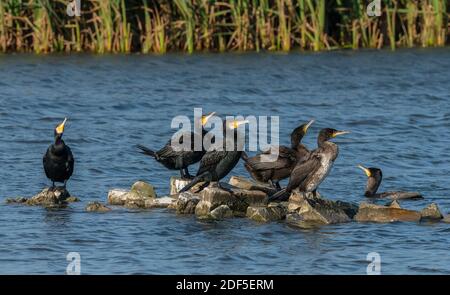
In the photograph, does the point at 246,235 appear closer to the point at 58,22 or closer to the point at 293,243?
the point at 293,243

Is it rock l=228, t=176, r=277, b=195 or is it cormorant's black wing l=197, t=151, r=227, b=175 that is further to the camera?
rock l=228, t=176, r=277, b=195

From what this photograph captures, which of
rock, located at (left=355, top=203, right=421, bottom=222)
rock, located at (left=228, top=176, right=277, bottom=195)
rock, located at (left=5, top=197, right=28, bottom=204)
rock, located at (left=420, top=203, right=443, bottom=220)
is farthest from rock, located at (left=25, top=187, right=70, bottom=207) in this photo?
rock, located at (left=420, top=203, right=443, bottom=220)

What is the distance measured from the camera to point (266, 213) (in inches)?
555

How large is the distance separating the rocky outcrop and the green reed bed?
12.7m

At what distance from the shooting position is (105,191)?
1636 centimetres

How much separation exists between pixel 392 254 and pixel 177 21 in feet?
50.4

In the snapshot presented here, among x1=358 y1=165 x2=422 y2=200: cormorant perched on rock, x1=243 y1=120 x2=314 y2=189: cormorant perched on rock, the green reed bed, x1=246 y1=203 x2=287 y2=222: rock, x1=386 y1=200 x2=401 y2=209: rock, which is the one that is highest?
the green reed bed

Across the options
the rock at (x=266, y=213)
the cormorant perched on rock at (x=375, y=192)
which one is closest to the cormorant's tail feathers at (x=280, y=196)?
the rock at (x=266, y=213)

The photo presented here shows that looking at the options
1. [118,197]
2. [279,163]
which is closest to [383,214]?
[279,163]

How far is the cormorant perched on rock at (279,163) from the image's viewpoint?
585 inches

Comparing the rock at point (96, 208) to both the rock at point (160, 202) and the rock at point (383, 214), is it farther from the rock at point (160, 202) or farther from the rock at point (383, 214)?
the rock at point (383, 214)

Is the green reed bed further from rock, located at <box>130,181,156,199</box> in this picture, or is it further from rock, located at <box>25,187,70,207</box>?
rock, located at <box>130,181,156,199</box>

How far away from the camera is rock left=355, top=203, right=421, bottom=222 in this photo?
14102 millimetres
